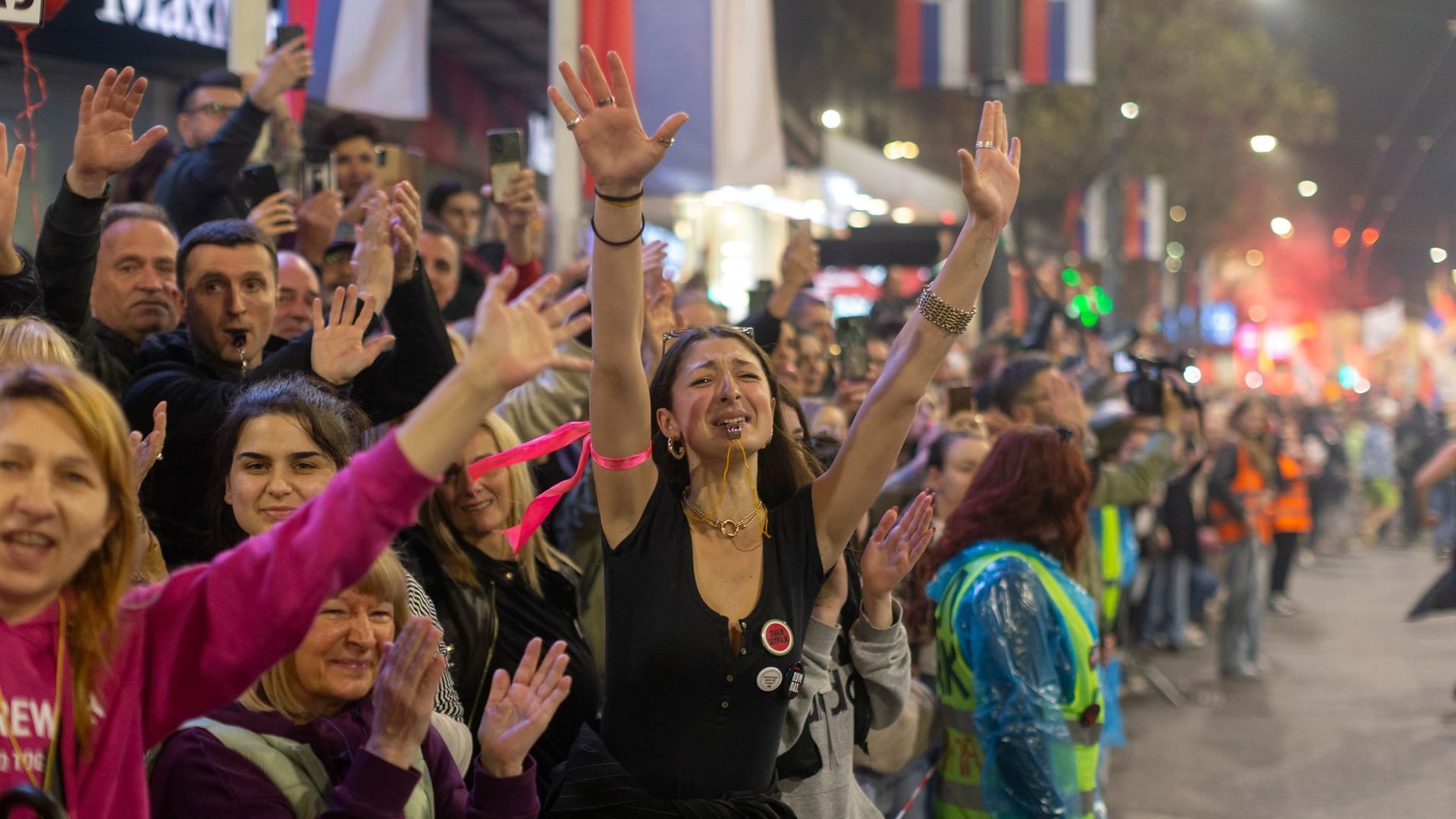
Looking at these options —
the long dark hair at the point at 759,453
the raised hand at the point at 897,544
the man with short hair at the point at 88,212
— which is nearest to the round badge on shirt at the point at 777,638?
the long dark hair at the point at 759,453

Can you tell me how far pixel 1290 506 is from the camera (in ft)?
53.7

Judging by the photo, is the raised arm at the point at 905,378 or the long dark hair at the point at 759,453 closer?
the raised arm at the point at 905,378

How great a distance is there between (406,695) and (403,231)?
6.54 feet

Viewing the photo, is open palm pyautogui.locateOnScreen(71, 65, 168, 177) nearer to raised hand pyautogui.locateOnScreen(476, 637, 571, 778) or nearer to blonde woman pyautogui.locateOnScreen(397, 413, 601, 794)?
blonde woman pyautogui.locateOnScreen(397, 413, 601, 794)

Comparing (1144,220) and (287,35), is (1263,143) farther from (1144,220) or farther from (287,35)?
(287,35)

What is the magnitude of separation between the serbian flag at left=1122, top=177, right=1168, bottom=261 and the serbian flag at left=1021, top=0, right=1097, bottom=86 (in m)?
10.7

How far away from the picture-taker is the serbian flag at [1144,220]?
24953 mm

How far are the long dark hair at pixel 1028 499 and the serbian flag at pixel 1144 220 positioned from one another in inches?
807

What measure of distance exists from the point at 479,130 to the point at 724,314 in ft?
36.3

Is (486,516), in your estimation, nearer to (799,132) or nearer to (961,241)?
(961,241)

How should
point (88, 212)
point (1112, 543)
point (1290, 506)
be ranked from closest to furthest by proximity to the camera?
point (88, 212), point (1112, 543), point (1290, 506)

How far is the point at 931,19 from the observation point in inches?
555

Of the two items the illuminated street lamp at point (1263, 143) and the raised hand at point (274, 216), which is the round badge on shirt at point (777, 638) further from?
the illuminated street lamp at point (1263, 143)

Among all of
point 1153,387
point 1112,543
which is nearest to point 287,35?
point 1153,387
